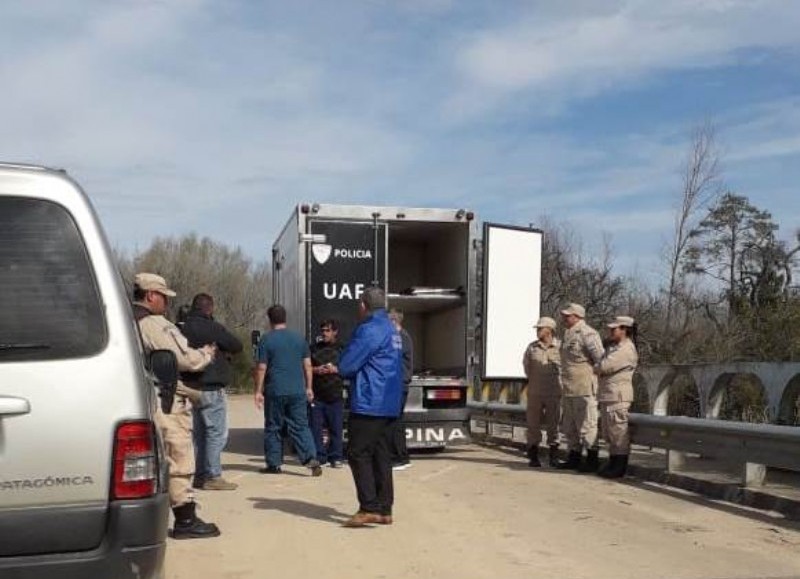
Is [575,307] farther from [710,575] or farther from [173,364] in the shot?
[173,364]

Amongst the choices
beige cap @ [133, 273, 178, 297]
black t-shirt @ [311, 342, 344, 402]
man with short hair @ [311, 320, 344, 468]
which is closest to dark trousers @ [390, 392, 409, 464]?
man with short hair @ [311, 320, 344, 468]

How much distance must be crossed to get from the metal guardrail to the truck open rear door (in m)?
2.52

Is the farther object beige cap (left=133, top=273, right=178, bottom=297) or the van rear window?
beige cap (left=133, top=273, right=178, bottom=297)

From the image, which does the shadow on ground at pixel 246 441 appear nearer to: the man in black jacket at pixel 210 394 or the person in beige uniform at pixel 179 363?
the man in black jacket at pixel 210 394

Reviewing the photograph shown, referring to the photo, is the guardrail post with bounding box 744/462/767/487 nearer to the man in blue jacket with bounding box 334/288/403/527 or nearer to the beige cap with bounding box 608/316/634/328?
the beige cap with bounding box 608/316/634/328

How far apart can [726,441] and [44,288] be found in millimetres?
6841

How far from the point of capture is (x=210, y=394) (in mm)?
9062

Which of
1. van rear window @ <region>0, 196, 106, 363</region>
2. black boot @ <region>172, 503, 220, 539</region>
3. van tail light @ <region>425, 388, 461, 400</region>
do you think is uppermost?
van rear window @ <region>0, 196, 106, 363</region>

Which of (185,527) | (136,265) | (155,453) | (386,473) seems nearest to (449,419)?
(386,473)

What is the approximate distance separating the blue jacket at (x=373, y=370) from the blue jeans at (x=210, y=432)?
218cm

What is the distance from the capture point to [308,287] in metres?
11.9

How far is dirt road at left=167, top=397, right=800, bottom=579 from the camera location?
603 cm

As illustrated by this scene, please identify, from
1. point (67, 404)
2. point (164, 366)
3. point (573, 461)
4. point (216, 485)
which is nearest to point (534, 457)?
point (573, 461)

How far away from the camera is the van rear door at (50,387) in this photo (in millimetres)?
3207
